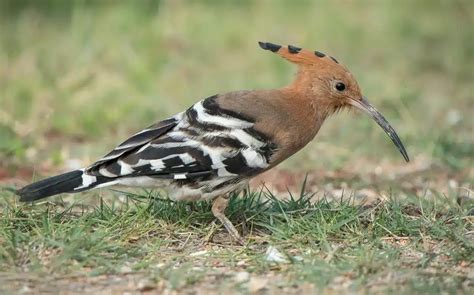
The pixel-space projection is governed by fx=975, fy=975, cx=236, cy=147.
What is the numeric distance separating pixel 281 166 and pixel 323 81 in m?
1.76

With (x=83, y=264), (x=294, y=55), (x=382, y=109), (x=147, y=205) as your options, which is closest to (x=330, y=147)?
(x=382, y=109)

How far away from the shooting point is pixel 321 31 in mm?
9328

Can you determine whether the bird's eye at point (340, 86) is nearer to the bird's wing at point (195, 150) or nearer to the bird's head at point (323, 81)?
the bird's head at point (323, 81)

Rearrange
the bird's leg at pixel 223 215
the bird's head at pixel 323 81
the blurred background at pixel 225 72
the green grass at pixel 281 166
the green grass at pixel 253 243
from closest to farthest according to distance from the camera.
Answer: the green grass at pixel 253 243, the green grass at pixel 281 166, the bird's leg at pixel 223 215, the bird's head at pixel 323 81, the blurred background at pixel 225 72

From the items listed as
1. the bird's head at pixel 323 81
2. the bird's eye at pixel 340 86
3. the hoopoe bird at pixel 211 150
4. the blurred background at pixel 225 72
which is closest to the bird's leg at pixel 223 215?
the hoopoe bird at pixel 211 150

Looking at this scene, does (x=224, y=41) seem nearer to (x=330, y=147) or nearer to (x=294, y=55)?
(x=330, y=147)

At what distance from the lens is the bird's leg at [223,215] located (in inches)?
165

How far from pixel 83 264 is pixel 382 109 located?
4187 millimetres

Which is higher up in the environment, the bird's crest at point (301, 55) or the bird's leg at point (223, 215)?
the bird's crest at point (301, 55)

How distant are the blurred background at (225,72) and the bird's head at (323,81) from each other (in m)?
1.23

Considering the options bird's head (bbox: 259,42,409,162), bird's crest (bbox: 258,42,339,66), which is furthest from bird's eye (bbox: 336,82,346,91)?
bird's crest (bbox: 258,42,339,66)

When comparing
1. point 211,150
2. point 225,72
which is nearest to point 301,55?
point 211,150

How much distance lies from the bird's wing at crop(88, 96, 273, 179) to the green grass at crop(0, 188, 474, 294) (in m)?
0.21

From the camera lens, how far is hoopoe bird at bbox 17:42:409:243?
4215 millimetres
